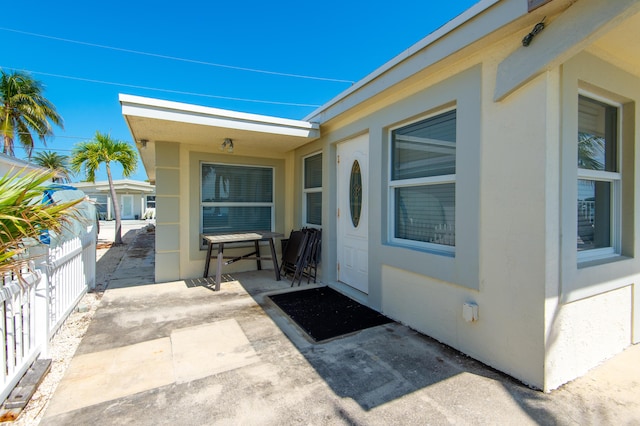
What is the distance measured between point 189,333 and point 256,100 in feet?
34.8

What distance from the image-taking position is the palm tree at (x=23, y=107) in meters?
12.7

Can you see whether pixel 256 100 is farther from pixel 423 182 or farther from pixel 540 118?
pixel 540 118

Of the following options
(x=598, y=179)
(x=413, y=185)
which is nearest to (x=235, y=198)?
(x=413, y=185)

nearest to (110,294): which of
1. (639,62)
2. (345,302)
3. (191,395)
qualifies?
(191,395)

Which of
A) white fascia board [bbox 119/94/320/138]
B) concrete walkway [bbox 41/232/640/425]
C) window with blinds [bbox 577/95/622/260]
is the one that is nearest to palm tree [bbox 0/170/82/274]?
concrete walkway [bbox 41/232/640/425]

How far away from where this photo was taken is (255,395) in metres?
2.05

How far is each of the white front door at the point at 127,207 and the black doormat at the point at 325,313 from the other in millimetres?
22856

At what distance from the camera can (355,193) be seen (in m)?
4.39

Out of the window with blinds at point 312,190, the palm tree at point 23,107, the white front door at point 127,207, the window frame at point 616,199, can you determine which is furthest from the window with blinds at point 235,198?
the white front door at point 127,207

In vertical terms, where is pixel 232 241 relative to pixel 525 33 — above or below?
below

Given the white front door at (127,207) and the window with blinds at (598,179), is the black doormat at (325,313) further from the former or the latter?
the white front door at (127,207)

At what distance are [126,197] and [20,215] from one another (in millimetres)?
23963

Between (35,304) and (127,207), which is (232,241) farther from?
(127,207)

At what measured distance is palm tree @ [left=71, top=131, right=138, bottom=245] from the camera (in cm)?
1047
